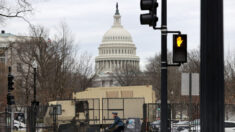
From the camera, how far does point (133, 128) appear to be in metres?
29.3

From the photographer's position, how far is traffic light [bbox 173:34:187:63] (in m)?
13.0

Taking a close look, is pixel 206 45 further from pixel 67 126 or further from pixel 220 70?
pixel 67 126

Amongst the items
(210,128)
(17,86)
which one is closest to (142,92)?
(17,86)

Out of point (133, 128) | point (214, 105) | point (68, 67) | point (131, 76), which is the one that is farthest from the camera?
point (131, 76)

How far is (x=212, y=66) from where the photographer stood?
22.1 feet

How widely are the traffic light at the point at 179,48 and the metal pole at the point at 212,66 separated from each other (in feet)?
20.0

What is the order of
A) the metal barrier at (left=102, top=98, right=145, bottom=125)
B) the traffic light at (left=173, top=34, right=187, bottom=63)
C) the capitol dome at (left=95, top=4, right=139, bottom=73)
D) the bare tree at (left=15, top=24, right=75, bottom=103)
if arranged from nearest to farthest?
the traffic light at (left=173, top=34, right=187, bottom=63), the metal barrier at (left=102, top=98, right=145, bottom=125), the bare tree at (left=15, top=24, right=75, bottom=103), the capitol dome at (left=95, top=4, right=139, bottom=73)

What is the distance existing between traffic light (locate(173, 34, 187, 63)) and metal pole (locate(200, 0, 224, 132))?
6092 millimetres

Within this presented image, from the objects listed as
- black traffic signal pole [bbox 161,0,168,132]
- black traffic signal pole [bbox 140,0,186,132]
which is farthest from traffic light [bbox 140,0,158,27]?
black traffic signal pole [bbox 161,0,168,132]

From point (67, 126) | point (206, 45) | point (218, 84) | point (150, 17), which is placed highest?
point (150, 17)

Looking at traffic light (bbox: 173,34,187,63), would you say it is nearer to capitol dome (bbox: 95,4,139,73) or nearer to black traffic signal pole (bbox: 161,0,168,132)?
black traffic signal pole (bbox: 161,0,168,132)

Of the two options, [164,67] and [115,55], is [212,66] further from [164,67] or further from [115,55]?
[115,55]

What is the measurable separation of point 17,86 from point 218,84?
175ft

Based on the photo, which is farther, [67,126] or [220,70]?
[67,126]
